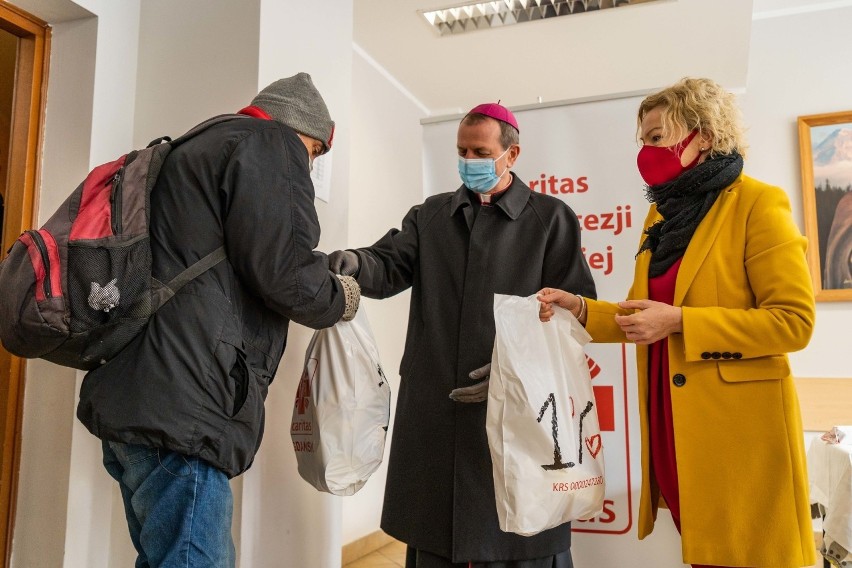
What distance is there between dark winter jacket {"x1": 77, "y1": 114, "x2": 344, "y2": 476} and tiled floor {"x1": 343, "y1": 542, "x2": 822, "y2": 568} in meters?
2.46

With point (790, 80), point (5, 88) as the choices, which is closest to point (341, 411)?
point (5, 88)

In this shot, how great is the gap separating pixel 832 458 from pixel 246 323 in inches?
90.4

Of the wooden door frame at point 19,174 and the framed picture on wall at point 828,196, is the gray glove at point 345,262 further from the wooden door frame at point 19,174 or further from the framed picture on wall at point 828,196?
the framed picture on wall at point 828,196

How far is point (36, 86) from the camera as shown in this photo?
2047 mm

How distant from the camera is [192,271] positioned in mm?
1289

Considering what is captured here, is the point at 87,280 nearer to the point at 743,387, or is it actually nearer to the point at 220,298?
the point at 220,298

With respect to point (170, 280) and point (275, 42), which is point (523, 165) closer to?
point (275, 42)

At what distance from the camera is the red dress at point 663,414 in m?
1.48

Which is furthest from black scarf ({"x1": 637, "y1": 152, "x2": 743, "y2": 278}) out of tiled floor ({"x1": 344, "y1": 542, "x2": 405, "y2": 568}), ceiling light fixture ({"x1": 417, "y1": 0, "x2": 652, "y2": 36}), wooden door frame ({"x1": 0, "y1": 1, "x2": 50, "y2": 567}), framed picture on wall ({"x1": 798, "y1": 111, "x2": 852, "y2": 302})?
framed picture on wall ({"x1": 798, "y1": 111, "x2": 852, "y2": 302})

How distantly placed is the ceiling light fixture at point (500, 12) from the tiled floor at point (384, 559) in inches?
113

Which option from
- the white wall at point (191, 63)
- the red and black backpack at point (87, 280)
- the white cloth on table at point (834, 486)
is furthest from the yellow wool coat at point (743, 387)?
the white wall at point (191, 63)

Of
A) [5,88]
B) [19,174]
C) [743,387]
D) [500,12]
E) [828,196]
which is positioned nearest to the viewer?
[743,387]

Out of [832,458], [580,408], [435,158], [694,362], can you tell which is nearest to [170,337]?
[580,408]

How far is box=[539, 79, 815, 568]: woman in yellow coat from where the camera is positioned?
52.3 inches
